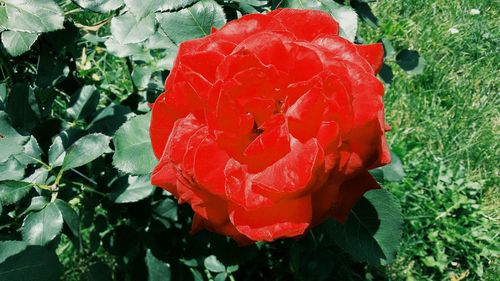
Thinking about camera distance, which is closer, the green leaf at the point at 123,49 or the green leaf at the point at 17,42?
the green leaf at the point at 17,42

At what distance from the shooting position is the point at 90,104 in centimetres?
126

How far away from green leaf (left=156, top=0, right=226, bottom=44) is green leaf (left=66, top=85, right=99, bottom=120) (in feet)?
1.50

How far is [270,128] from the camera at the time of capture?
658mm

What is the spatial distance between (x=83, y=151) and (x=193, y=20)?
307mm

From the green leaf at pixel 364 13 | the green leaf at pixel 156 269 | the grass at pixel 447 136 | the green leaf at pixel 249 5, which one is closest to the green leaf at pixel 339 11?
the green leaf at pixel 249 5

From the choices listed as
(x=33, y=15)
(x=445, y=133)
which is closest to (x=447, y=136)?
(x=445, y=133)

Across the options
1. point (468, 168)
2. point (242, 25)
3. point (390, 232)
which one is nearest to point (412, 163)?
point (468, 168)

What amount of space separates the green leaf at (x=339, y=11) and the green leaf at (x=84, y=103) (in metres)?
0.58

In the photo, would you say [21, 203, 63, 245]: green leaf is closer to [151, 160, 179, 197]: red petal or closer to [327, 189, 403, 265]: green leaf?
[151, 160, 179, 197]: red petal

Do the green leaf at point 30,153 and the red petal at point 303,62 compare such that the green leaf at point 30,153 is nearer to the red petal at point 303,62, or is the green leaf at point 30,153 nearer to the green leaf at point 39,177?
the green leaf at point 39,177

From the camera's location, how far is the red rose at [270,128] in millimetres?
634

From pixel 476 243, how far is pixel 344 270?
495 millimetres

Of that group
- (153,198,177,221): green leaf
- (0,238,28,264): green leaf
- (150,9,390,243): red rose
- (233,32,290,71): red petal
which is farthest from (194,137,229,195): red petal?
(153,198,177,221): green leaf

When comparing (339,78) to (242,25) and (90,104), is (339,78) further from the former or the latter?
(90,104)
